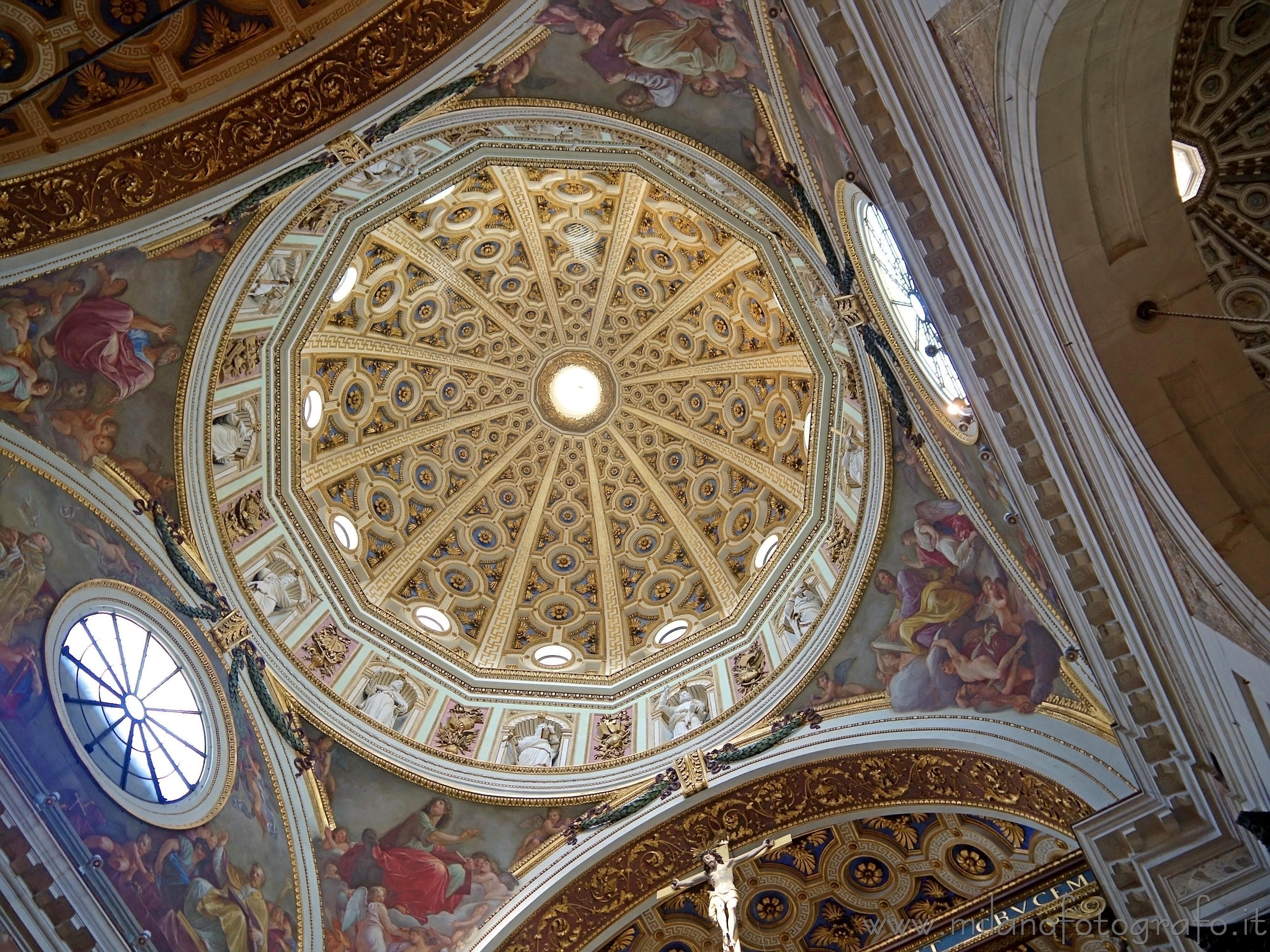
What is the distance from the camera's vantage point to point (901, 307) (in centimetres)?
1099

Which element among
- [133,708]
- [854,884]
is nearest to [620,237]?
[133,708]

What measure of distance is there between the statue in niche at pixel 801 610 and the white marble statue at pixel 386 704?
5.56 m

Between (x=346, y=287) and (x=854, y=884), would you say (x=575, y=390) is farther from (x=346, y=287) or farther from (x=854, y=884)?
(x=854, y=884)

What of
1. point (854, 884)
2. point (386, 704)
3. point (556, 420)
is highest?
point (556, 420)

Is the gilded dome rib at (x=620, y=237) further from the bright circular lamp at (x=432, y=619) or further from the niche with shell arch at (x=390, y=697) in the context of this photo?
the niche with shell arch at (x=390, y=697)

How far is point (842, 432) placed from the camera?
581 inches

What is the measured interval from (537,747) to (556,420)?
7.15 metres

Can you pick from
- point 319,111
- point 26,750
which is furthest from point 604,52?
point 26,750

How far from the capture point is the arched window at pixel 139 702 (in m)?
11.0

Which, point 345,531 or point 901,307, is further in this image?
point 345,531

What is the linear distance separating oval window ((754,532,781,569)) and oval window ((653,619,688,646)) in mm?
1571

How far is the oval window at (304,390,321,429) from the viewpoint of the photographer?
655 inches

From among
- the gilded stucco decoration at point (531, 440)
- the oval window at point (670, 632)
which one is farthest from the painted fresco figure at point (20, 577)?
the oval window at point (670, 632)

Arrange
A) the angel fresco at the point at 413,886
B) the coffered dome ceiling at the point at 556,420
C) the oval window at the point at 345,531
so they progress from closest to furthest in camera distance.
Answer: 1. the angel fresco at the point at 413,886
2. the oval window at the point at 345,531
3. the coffered dome ceiling at the point at 556,420
